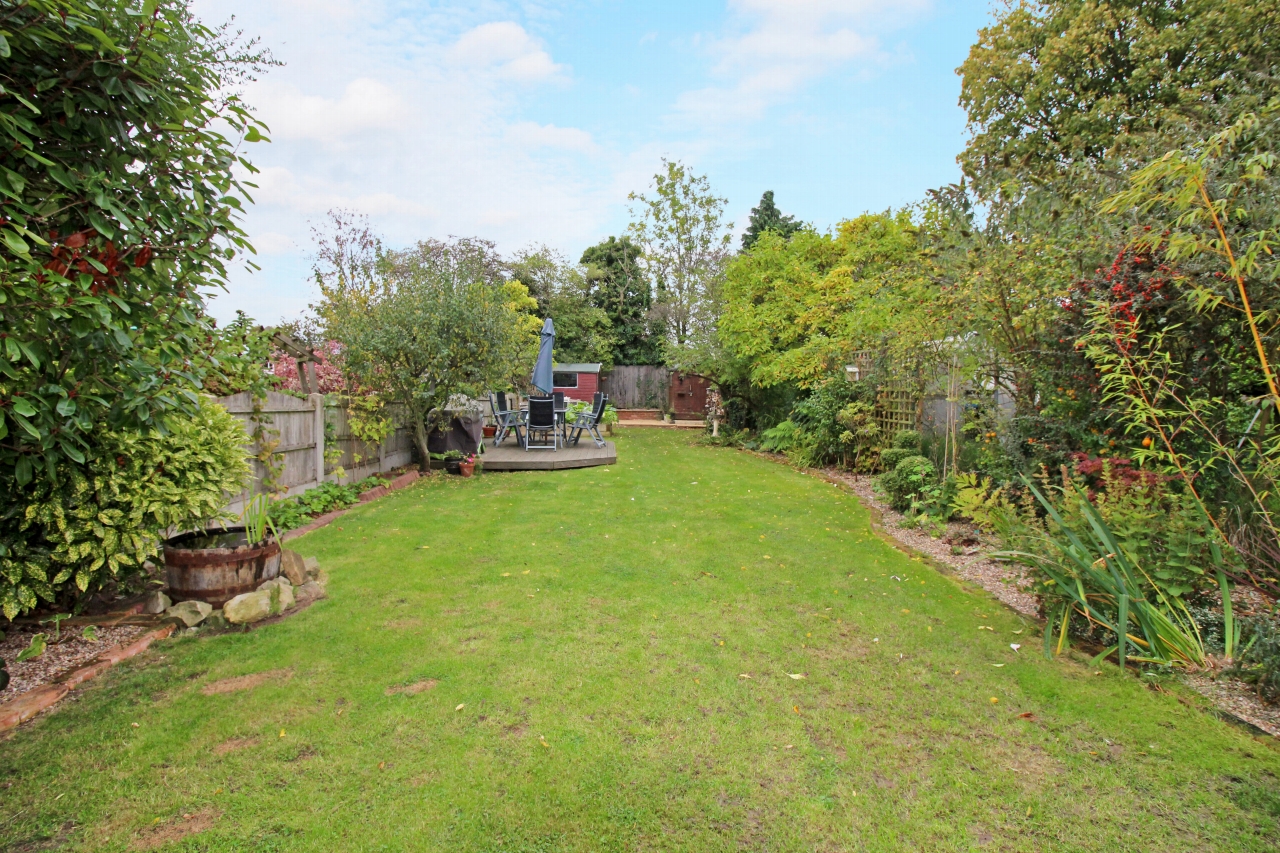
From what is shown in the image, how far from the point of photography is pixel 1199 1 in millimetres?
9438

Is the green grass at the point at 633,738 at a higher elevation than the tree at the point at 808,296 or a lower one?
lower

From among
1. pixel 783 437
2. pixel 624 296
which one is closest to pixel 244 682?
pixel 783 437

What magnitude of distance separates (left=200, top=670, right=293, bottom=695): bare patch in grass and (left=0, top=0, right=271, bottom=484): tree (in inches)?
44.4

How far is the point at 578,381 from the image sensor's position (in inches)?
861

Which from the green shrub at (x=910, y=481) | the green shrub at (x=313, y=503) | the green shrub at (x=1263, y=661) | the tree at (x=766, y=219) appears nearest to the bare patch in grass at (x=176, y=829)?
the green shrub at (x=313, y=503)

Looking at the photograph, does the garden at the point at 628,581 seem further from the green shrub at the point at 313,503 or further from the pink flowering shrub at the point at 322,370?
the pink flowering shrub at the point at 322,370

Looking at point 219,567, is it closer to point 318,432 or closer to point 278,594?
point 278,594

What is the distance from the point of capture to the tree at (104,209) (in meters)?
1.75

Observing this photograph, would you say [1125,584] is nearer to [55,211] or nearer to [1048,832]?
[1048,832]

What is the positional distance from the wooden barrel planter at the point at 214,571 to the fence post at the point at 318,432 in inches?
128

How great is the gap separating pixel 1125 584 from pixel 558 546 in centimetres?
375

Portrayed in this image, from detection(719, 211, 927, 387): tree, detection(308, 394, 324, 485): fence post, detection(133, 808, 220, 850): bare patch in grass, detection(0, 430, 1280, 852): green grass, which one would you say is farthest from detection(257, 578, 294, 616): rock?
detection(719, 211, 927, 387): tree

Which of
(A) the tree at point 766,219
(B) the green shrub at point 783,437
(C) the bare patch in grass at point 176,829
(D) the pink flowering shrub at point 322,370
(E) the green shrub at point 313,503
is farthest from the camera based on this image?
(A) the tree at point 766,219

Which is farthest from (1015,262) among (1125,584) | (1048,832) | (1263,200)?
(1048,832)
